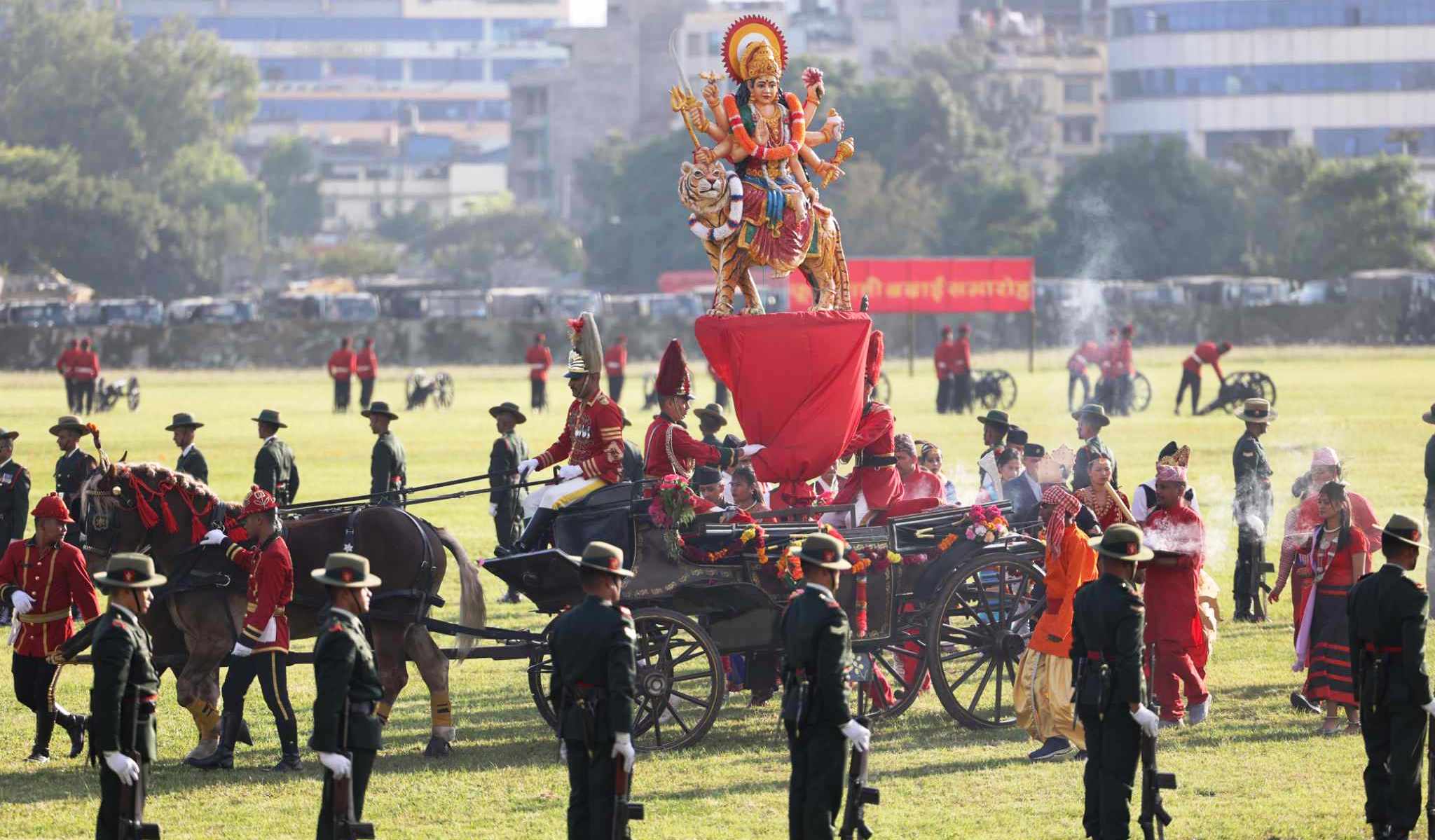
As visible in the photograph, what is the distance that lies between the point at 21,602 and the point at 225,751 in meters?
1.45

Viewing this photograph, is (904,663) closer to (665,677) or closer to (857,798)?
(665,677)

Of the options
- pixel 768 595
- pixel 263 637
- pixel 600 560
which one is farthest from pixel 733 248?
pixel 600 560

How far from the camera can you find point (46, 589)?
456 inches

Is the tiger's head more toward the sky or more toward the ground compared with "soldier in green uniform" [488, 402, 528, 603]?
more toward the sky

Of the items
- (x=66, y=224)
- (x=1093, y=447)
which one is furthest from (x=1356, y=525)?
(x=66, y=224)

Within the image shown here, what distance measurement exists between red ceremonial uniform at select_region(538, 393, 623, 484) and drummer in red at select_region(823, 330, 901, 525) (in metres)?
1.75

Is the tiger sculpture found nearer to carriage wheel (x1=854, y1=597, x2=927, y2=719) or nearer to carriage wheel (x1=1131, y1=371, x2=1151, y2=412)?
carriage wheel (x1=854, y1=597, x2=927, y2=719)

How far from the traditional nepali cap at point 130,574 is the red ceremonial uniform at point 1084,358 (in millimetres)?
30343

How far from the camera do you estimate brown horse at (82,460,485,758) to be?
39.0ft

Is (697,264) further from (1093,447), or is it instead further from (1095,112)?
(1093,447)

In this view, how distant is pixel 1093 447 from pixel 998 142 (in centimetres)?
8158

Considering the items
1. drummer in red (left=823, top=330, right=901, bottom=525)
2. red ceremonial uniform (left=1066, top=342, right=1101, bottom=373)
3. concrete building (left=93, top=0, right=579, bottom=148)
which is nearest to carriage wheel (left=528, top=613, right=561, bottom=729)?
drummer in red (left=823, top=330, right=901, bottom=525)

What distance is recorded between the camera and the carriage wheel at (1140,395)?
38.4 metres

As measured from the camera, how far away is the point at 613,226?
3639 inches
